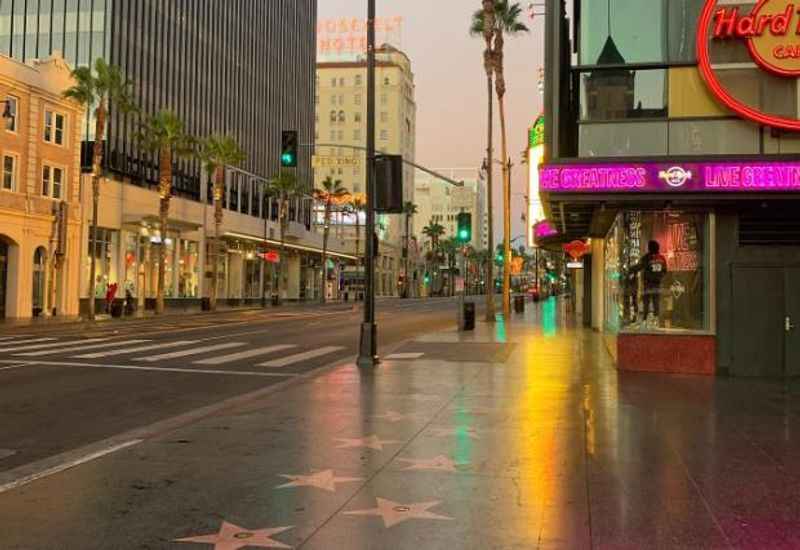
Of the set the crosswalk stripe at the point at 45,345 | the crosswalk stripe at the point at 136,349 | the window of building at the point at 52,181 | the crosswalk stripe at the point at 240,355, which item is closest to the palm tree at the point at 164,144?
the window of building at the point at 52,181

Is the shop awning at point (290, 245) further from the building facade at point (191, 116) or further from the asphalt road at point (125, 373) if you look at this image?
the asphalt road at point (125, 373)

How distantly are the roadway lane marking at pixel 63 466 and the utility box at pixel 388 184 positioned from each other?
8706 millimetres

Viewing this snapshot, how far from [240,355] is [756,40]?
13.4 m

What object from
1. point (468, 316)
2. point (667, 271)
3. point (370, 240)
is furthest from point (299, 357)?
point (468, 316)

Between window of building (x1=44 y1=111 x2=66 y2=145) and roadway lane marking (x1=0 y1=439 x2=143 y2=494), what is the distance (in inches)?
1416

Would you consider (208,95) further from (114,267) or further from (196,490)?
(196,490)

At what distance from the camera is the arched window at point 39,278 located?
1567 inches

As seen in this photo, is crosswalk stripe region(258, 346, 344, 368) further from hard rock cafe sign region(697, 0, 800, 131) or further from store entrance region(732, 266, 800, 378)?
hard rock cafe sign region(697, 0, 800, 131)

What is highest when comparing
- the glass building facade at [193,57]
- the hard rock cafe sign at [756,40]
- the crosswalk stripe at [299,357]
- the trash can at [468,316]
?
the glass building facade at [193,57]

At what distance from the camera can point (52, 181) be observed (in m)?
→ 40.3

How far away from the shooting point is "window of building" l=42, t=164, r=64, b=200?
39.8 m

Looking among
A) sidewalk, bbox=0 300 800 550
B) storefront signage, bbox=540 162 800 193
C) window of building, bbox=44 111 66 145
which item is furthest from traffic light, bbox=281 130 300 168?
window of building, bbox=44 111 66 145

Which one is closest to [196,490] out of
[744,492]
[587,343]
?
[744,492]

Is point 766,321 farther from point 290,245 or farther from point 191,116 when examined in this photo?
point 290,245
